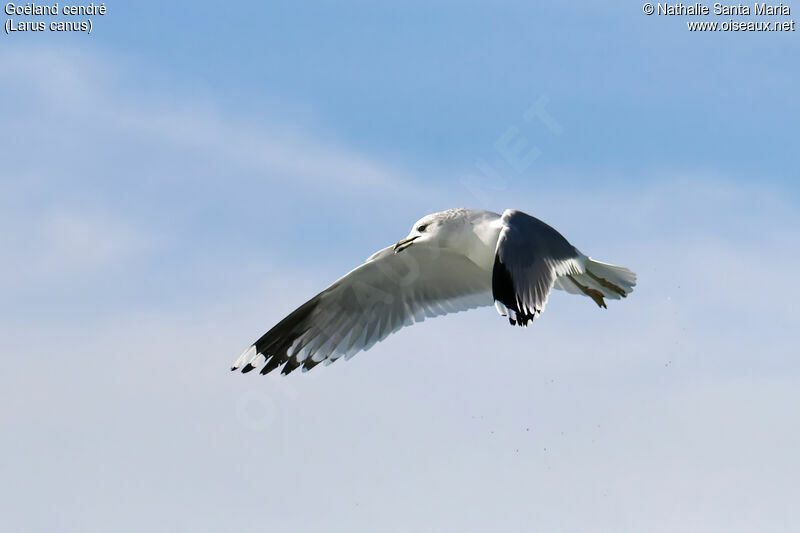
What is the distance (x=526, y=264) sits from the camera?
4145mm

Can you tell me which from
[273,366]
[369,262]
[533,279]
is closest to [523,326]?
[533,279]

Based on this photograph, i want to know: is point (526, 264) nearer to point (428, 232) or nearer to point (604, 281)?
point (428, 232)

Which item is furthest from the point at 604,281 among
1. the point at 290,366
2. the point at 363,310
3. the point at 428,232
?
the point at 290,366

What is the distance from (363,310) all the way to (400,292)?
22 cm

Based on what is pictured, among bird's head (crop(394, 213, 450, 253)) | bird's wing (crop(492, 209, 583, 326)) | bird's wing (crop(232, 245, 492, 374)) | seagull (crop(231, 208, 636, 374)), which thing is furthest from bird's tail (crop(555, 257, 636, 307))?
bird's head (crop(394, 213, 450, 253))

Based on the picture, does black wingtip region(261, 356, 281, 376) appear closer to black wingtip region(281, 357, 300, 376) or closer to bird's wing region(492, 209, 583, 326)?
black wingtip region(281, 357, 300, 376)

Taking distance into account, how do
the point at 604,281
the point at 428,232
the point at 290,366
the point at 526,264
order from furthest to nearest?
the point at 290,366
the point at 604,281
the point at 428,232
the point at 526,264

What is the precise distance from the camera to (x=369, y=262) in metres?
4.96

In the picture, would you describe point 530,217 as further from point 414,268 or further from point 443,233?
point 414,268

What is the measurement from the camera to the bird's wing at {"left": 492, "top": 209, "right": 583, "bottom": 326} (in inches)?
155

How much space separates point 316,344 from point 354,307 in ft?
0.92

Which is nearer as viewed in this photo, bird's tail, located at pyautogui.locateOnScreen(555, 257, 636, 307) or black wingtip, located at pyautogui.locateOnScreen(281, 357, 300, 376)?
bird's tail, located at pyautogui.locateOnScreen(555, 257, 636, 307)

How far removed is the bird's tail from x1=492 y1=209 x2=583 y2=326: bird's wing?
373 millimetres

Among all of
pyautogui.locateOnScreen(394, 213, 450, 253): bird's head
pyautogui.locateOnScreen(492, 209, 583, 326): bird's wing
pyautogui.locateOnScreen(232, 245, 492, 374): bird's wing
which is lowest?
pyautogui.locateOnScreen(492, 209, 583, 326): bird's wing
